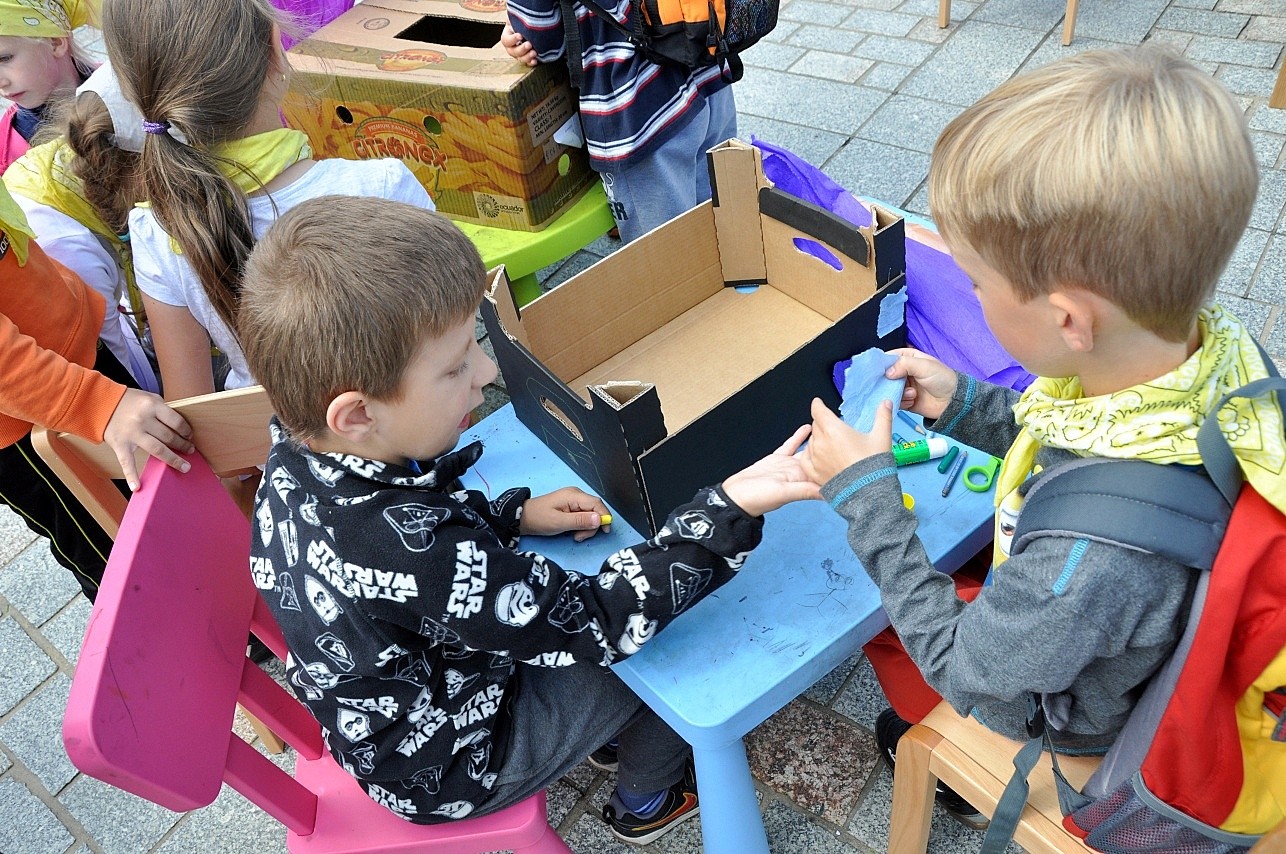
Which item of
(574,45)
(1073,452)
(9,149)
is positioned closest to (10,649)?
(9,149)

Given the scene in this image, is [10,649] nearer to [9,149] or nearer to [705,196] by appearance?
[9,149]

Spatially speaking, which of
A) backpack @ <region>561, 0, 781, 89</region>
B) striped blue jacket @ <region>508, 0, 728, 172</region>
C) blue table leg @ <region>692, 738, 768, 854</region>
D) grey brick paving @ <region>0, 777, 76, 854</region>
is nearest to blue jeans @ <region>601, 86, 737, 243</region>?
striped blue jacket @ <region>508, 0, 728, 172</region>

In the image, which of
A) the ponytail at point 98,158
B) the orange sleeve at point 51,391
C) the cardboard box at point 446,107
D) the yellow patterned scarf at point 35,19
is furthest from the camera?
the cardboard box at point 446,107

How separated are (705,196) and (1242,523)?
6.17 ft

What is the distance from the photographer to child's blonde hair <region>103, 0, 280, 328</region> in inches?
61.0

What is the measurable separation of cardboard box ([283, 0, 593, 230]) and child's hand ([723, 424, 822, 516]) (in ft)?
3.75

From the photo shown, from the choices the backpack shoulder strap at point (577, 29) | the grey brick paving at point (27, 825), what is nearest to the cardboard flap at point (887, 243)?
the backpack shoulder strap at point (577, 29)

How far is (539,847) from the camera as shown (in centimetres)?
139

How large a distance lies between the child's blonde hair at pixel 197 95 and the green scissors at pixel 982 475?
1.31 meters

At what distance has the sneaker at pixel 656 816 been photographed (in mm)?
1801

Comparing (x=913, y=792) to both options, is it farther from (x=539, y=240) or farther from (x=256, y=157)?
(x=256, y=157)

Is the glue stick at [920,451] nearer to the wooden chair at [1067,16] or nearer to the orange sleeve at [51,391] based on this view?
the orange sleeve at [51,391]

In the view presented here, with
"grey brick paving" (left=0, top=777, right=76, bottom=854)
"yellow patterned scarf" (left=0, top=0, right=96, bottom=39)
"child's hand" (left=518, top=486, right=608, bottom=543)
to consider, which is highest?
"yellow patterned scarf" (left=0, top=0, right=96, bottom=39)

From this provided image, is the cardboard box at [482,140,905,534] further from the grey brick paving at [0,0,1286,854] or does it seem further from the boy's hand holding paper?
the grey brick paving at [0,0,1286,854]
